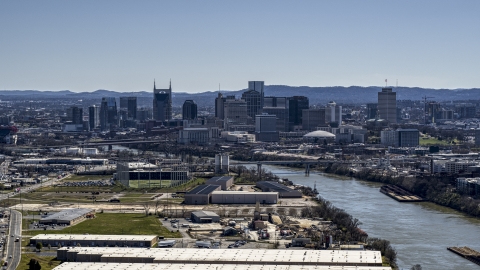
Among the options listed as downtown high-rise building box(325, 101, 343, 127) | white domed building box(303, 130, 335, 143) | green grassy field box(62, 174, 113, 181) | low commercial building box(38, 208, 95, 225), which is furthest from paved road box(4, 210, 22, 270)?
downtown high-rise building box(325, 101, 343, 127)

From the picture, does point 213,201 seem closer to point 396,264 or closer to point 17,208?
point 17,208

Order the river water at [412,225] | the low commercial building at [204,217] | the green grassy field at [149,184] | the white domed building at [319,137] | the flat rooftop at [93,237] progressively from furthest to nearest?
the white domed building at [319,137] → the green grassy field at [149,184] → the low commercial building at [204,217] → the flat rooftop at [93,237] → the river water at [412,225]

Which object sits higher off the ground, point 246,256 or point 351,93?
point 351,93

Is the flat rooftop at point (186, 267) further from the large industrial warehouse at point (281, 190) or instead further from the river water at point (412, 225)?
the large industrial warehouse at point (281, 190)

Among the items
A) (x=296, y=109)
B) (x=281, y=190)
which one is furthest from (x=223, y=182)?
(x=296, y=109)

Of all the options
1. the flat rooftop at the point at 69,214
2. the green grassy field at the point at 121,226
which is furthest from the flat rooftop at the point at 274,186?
the flat rooftop at the point at 69,214

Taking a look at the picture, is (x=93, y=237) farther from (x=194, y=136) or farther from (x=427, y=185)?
(x=194, y=136)

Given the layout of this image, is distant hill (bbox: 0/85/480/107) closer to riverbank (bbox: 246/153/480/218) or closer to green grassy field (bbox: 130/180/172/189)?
riverbank (bbox: 246/153/480/218)
